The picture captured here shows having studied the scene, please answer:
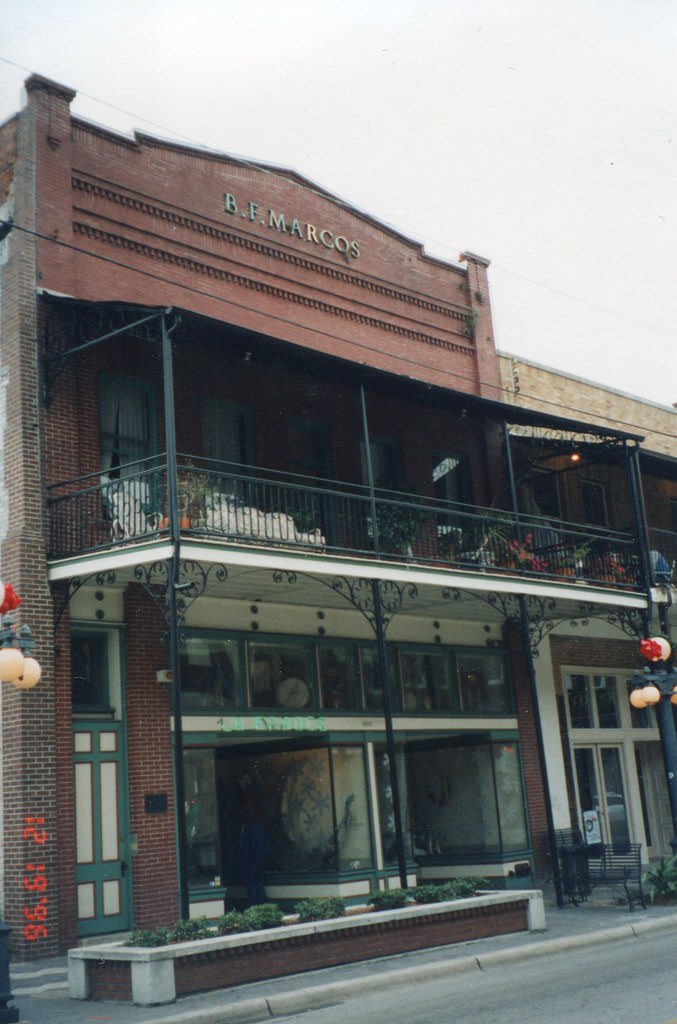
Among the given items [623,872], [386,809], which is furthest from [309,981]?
[386,809]

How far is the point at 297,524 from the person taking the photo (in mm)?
16719

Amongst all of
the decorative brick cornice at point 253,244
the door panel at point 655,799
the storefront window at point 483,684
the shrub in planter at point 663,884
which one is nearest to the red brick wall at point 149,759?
the decorative brick cornice at point 253,244

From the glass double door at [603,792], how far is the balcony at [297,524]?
146 inches

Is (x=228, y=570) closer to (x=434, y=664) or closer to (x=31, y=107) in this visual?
(x=434, y=664)

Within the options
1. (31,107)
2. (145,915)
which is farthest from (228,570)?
(31,107)

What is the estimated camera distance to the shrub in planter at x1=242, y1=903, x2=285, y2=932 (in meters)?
11.8

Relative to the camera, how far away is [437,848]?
19.7 metres

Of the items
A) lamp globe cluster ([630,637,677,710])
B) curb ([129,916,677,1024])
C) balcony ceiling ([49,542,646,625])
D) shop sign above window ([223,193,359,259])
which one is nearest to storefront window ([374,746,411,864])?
balcony ceiling ([49,542,646,625])

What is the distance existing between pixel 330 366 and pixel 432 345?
6514 millimetres

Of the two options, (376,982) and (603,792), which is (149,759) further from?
(603,792)

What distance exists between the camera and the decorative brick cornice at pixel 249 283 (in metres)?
17.0

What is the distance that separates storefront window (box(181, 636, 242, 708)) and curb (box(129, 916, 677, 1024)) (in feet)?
17.3

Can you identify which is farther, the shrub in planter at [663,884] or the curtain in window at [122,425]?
the shrub in planter at [663,884]

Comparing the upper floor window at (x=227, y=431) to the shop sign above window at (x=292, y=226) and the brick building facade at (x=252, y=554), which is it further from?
the shop sign above window at (x=292, y=226)
